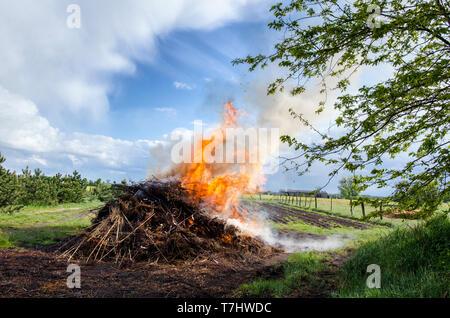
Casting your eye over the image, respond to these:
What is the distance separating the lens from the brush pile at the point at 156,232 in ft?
31.2

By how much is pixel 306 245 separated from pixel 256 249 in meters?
3.56

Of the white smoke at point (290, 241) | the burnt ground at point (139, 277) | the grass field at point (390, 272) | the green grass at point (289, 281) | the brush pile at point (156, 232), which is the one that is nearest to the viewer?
the grass field at point (390, 272)

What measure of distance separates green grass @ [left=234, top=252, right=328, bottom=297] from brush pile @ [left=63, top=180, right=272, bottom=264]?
2.66 m

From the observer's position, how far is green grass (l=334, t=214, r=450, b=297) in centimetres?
502

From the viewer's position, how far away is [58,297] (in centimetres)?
596

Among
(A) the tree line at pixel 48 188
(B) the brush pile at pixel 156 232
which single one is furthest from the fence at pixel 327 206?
(A) the tree line at pixel 48 188

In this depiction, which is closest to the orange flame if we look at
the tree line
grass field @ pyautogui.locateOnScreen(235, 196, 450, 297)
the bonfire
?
the bonfire

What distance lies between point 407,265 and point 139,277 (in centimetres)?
705

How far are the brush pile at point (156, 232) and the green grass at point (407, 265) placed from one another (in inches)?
183

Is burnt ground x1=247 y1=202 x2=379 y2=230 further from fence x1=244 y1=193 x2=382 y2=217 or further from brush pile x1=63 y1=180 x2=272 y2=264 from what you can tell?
brush pile x1=63 y1=180 x2=272 y2=264

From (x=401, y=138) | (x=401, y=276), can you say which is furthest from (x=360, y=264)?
(x=401, y=138)

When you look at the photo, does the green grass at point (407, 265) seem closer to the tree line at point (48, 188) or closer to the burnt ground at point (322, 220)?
the burnt ground at point (322, 220)

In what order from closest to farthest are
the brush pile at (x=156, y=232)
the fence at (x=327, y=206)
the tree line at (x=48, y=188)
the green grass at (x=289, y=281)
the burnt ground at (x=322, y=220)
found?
the green grass at (x=289, y=281)
the brush pile at (x=156, y=232)
the burnt ground at (x=322, y=220)
the tree line at (x=48, y=188)
the fence at (x=327, y=206)

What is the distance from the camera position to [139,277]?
774 centimetres
